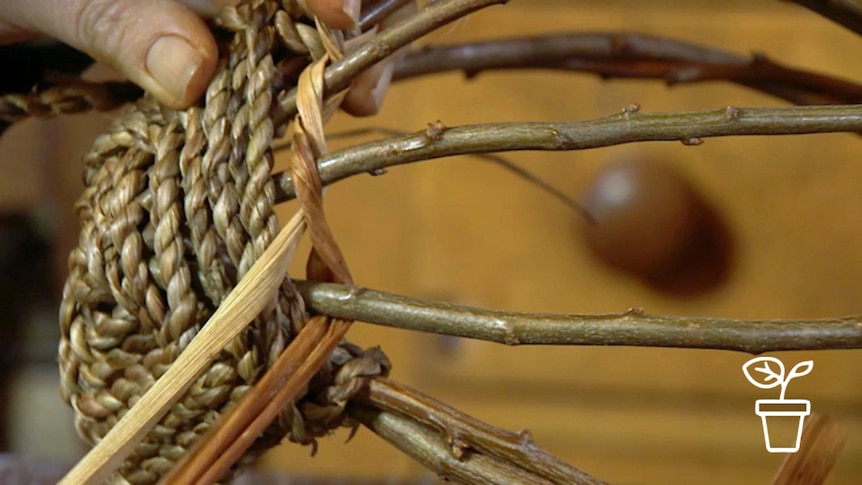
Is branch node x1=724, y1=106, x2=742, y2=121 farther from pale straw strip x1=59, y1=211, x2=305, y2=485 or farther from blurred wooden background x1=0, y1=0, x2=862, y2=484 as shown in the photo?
blurred wooden background x1=0, y1=0, x2=862, y2=484

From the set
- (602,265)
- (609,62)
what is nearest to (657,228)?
(602,265)

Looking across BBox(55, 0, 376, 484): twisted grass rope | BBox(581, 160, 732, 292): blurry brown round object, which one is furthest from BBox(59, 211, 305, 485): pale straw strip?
BBox(581, 160, 732, 292): blurry brown round object

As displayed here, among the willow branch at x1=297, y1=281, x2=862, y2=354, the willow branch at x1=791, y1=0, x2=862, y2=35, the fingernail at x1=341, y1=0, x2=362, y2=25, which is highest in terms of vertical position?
the willow branch at x1=791, y1=0, x2=862, y2=35

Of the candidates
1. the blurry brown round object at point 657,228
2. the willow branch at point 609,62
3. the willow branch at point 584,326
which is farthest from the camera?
the blurry brown round object at point 657,228

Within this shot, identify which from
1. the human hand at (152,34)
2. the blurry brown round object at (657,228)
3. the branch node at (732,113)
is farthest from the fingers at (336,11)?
the blurry brown round object at (657,228)

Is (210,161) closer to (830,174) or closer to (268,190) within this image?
(268,190)

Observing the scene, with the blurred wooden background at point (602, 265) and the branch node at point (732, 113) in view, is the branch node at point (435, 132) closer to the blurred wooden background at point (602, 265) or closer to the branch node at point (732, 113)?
the branch node at point (732, 113)
